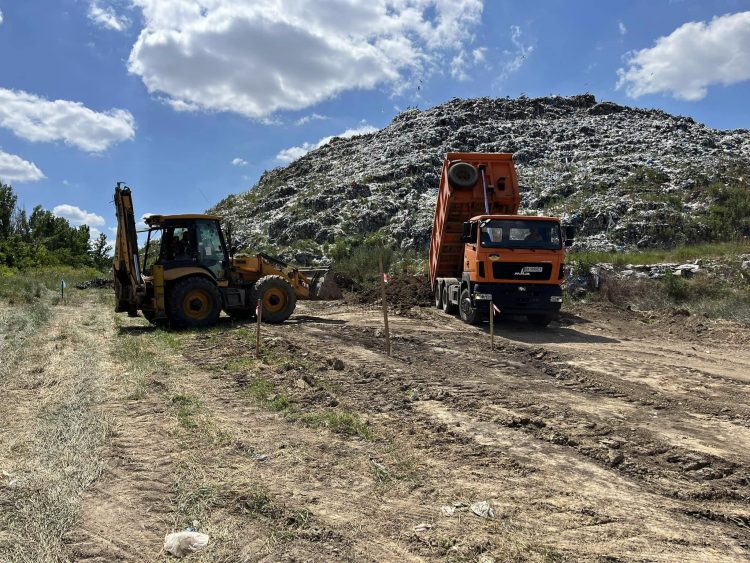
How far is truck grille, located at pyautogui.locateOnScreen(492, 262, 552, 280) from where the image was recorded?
12.2 meters

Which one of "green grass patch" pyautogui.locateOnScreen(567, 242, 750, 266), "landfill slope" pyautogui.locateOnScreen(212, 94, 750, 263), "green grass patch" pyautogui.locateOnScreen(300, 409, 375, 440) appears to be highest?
"landfill slope" pyautogui.locateOnScreen(212, 94, 750, 263)

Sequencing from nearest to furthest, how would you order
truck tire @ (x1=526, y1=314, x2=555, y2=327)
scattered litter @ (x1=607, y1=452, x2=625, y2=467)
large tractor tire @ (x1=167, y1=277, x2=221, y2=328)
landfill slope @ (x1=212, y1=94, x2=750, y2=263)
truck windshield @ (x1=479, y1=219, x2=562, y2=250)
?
scattered litter @ (x1=607, y1=452, x2=625, y2=467), large tractor tire @ (x1=167, y1=277, x2=221, y2=328), truck windshield @ (x1=479, y1=219, x2=562, y2=250), truck tire @ (x1=526, y1=314, x2=555, y2=327), landfill slope @ (x1=212, y1=94, x2=750, y2=263)

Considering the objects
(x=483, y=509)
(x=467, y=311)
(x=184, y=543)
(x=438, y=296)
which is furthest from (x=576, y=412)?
(x=438, y=296)

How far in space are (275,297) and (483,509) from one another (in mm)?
10250

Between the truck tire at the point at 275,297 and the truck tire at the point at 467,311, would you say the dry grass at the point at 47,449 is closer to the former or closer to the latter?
the truck tire at the point at 275,297

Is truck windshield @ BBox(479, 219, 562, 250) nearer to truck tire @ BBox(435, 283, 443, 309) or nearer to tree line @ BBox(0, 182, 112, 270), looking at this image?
truck tire @ BBox(435, 283, 443, 309)

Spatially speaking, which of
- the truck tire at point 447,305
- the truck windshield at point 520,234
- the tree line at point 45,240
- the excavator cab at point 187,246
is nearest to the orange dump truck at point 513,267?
the truck windshield at point 520,234

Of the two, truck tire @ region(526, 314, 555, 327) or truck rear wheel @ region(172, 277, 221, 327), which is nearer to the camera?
truck rear wheel @ region(172, 277, 221, 327)

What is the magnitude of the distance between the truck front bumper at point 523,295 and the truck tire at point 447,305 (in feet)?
7.79

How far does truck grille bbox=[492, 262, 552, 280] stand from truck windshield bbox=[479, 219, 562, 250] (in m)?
0.42

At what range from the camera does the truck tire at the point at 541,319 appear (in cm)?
1307

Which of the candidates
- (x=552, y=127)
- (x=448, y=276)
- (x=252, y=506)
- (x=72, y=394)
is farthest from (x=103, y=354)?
(x=552, y=127)

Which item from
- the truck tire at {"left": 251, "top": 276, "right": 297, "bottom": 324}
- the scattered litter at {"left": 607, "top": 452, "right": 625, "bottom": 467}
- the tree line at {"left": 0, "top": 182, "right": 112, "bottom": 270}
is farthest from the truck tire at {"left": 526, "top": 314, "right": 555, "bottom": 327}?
the tree line at {"left": 0, "top": 182, "right": 112, "bottom": 270}

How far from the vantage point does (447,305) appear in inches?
593
